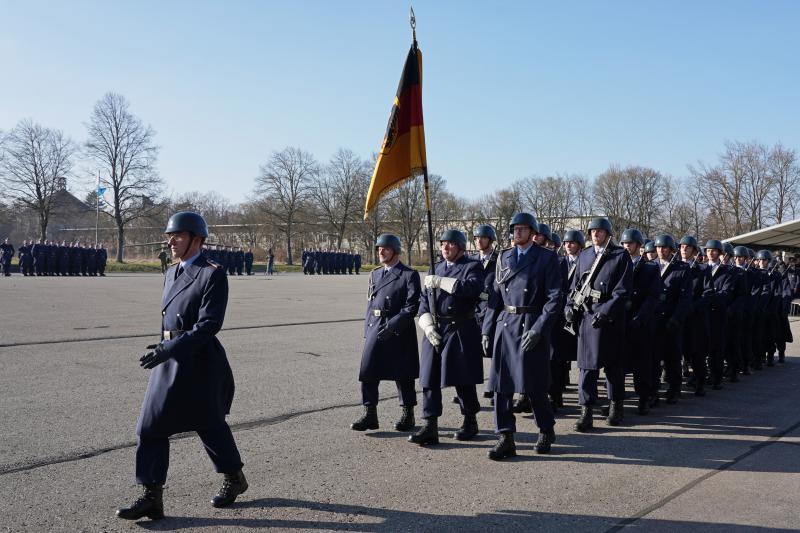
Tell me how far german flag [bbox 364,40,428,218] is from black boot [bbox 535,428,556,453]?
273cm

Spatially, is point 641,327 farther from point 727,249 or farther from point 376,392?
point 727,249

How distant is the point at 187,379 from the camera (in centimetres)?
429

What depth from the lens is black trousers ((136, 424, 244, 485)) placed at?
4.20 metres

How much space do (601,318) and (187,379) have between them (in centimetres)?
427

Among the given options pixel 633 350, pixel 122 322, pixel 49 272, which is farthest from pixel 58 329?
pixel 49 272

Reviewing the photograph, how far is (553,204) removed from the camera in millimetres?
82438

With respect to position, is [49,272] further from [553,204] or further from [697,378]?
[553,204]

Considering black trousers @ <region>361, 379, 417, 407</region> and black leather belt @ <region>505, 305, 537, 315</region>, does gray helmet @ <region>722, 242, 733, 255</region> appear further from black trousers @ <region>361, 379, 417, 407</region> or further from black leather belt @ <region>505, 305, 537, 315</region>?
black trousers @ <region>361, 379, 417, 407</region>

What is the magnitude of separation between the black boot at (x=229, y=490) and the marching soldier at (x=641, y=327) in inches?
190

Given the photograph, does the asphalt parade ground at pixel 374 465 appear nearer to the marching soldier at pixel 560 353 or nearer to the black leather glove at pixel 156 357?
the marching soldier at pixel 560 353

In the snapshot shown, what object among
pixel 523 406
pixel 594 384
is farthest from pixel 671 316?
pixel 523 406

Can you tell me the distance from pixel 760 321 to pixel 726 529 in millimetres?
8354

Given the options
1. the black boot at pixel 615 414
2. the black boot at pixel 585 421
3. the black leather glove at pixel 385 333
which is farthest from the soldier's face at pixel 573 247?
the black leather glove at pixel 385 333

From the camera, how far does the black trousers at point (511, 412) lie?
18.9 ft
